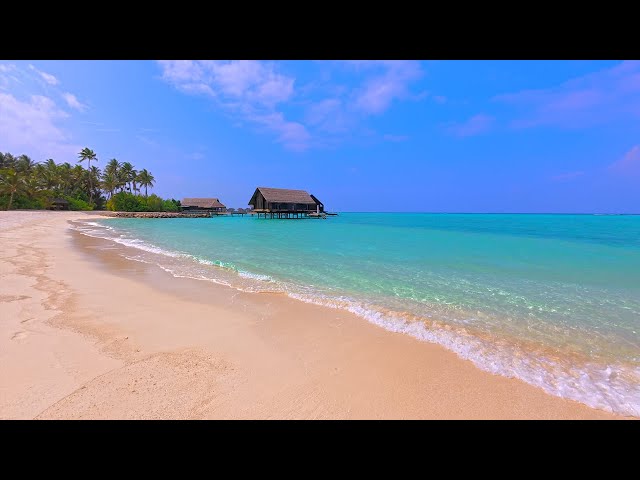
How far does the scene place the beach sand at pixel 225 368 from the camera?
2.65m

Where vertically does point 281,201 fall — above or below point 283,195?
below

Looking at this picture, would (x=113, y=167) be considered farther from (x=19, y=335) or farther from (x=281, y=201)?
(x=19, y=335)

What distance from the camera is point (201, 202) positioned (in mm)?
75000

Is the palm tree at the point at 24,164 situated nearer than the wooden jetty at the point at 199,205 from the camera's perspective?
Yes

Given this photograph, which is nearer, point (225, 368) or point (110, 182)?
point (225, 368)

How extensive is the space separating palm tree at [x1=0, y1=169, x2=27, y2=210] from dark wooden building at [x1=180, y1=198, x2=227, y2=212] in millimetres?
31015

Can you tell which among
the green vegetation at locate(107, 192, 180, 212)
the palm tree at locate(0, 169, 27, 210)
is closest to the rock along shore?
the green vegetation at locate(107, 192, 180, 212)

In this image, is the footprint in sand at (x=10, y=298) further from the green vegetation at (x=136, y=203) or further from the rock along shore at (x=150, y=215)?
the green vegetation at (x=136, y=203)

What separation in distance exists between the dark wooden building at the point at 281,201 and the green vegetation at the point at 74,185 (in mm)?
29238

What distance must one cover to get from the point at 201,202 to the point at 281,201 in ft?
101

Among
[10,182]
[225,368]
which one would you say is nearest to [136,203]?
[10,182]

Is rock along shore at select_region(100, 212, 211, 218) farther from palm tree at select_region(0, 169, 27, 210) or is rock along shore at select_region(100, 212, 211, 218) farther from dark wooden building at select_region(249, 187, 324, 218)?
dark wooden building at select_region(249, 187, 324, 218)

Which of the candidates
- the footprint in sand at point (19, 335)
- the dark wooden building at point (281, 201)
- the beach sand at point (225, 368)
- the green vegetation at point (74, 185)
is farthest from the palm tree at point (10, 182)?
the footprint in sand at point (19, 335)
